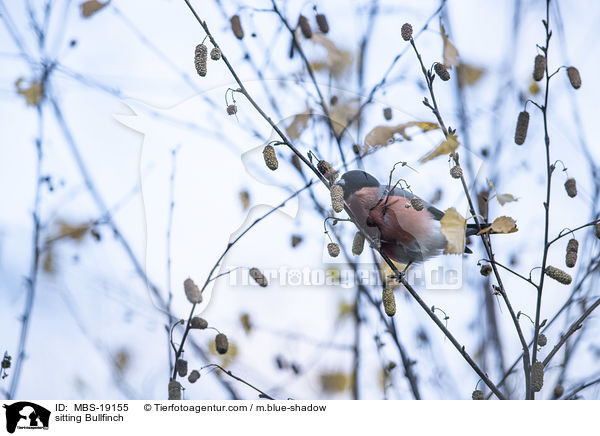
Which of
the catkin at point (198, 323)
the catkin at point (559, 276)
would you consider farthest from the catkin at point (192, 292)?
the catkin at point (559, 276)

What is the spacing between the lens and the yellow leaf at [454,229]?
37.5 inches

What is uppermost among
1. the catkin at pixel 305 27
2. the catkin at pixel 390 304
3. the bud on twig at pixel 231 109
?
the catkin at pixel 305 27

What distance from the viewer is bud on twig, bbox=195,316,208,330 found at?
35.9 inches

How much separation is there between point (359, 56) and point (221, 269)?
2.17ft

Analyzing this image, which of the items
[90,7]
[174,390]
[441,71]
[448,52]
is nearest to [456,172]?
[441,71]

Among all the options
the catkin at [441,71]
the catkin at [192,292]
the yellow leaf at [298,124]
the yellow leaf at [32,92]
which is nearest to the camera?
the catkin at [192,292]

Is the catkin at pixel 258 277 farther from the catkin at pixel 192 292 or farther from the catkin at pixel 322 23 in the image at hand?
the catkin at pixel 322 23

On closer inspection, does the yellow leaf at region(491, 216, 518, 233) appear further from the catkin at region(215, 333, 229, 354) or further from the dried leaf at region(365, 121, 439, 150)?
the catkin at region(215, 333, 229, 354)

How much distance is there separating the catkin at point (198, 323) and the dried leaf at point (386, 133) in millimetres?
447

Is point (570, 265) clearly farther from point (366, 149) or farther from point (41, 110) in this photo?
point (41, 110)

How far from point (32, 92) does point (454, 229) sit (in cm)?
96

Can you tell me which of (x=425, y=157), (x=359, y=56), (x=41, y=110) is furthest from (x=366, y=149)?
(x=41, y=110)
